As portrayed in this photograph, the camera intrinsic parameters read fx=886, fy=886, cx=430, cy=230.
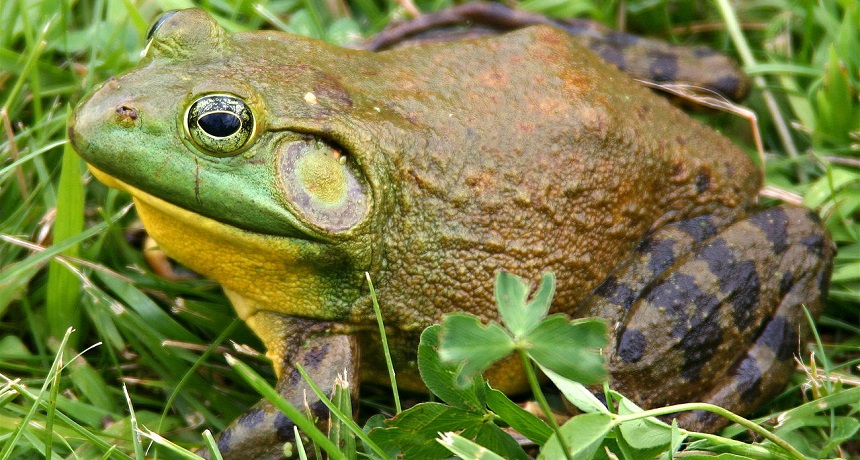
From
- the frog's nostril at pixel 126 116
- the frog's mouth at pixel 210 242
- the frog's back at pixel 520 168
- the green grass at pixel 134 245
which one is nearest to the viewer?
the frog's nostril at pixel 126 116

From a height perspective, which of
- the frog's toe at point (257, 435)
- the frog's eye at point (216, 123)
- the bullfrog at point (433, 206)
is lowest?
the frog's toe at point (257, 435)

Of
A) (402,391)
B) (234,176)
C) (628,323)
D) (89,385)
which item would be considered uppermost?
(234,176)

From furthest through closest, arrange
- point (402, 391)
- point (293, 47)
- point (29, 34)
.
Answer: point (29, 34)
point (402, 391)
point (293, 47)

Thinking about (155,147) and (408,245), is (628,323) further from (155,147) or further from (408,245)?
(155,147)

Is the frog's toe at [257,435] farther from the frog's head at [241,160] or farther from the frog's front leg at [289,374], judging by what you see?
the frog's head at [241,160]

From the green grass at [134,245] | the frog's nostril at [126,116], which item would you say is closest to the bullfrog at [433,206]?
the frog's nostril at [126,116]

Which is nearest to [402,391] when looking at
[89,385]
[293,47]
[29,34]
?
[89,385]

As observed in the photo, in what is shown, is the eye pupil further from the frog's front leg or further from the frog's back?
the frog's front leg
